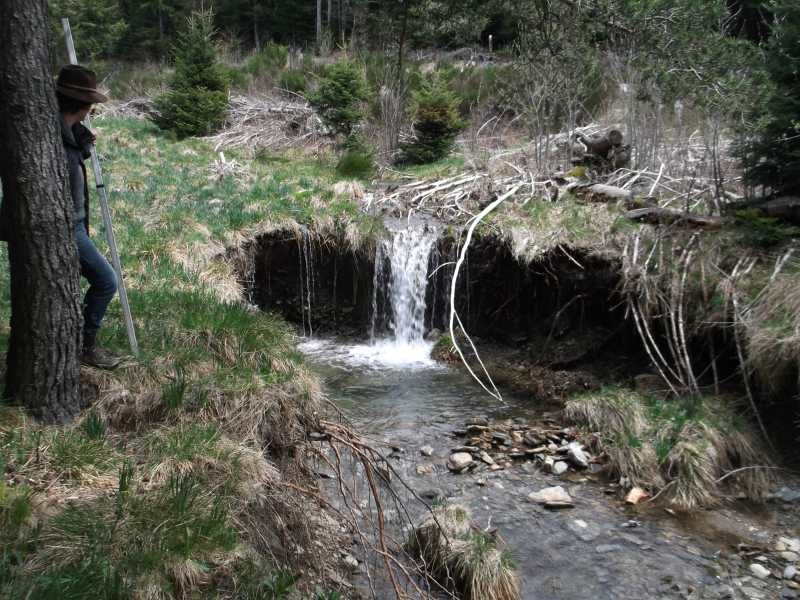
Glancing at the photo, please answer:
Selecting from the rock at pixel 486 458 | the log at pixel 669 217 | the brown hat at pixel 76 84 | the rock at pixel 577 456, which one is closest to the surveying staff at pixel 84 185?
the brown hat at pixel 76 84

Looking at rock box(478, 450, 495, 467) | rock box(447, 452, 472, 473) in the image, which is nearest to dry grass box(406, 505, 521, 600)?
rock box(447, 452, 472, 473)

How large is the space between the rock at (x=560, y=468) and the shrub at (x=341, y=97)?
11.5 m

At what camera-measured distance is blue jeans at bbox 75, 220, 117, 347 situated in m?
3.85

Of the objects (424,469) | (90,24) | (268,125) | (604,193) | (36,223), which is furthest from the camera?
(90,24)

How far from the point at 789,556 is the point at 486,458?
7.93ft

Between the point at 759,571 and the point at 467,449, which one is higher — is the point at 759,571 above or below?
below

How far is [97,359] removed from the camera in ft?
13.7

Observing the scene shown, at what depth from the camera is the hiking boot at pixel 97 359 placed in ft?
13.5

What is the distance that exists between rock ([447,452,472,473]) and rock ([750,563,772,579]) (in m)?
2.29

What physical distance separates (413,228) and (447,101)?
5.98 m

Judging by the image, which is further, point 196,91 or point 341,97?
point 196,91

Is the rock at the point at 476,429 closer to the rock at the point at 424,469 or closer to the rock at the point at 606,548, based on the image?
the rock at the point at 424,469

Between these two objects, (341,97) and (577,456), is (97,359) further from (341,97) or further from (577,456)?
(341,97)

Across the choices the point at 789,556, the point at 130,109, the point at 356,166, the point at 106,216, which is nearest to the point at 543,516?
the point at 789,556
